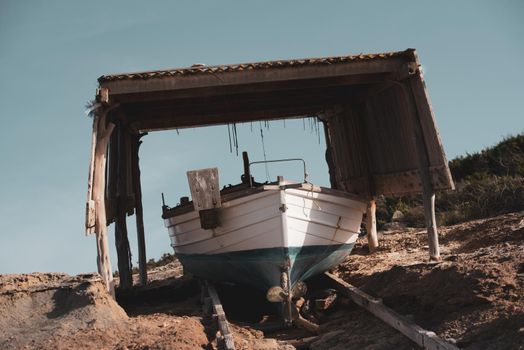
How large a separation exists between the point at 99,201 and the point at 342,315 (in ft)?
13.1

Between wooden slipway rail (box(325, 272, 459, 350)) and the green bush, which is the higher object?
the green bush

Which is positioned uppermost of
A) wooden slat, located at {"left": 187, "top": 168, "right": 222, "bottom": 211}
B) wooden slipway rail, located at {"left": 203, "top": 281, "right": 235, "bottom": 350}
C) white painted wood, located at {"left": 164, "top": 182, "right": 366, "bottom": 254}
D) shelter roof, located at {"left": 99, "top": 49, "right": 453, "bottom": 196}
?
shelter roof, located at {"left": 99, "top": 49, "right": 453, "bottom": 196}

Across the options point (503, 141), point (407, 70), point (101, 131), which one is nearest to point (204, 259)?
point (101, 131)

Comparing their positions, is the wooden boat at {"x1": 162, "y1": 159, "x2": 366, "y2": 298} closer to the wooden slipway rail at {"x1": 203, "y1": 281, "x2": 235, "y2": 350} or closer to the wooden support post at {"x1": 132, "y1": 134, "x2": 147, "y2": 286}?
the wooden slipway rail at {"x1": 203, "y1": 281, "x2": 235, "y2": 350}

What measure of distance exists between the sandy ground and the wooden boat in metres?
0.80

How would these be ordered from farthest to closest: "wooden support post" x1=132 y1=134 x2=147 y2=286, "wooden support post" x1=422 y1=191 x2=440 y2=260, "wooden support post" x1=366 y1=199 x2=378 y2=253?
1. "wooden support post" x1=132 y1=134 x2=147 y2=286
2. "wooden support post" x1=366 y1=199 x2=378 y2=253
3. "wooden support post" x1=422 y1=191 x2=440 y2=260

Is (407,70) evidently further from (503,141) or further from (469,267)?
(503,141)

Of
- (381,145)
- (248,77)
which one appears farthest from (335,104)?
(248,77)

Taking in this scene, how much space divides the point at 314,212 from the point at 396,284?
1.63m

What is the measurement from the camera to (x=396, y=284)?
817 cm

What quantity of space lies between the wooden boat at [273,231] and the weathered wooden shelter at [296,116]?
4.78 feet

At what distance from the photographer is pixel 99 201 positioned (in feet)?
31.2

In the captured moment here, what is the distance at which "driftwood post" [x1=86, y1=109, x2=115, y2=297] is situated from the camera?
9.27 m

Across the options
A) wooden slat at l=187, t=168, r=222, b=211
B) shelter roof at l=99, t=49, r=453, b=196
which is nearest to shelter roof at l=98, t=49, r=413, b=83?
shelter roof at l=99, t=49, r=453, b=196
